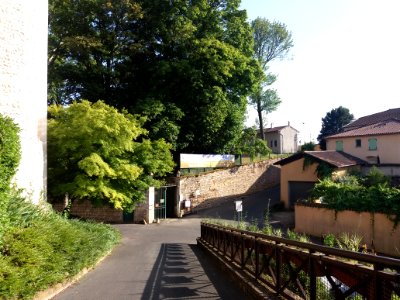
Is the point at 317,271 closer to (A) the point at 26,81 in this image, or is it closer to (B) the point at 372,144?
(A) the point at 26,81

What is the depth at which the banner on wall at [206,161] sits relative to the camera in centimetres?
3244

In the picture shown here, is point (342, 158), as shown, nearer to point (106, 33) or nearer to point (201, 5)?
point (201, 5)

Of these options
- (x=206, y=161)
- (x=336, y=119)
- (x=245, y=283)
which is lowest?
(x=245, y=283)

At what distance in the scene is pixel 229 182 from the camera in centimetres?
3594

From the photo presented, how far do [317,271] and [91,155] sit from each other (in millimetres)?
12353

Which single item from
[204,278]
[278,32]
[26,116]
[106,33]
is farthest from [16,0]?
[278,32]

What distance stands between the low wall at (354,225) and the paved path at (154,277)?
22.7 ft

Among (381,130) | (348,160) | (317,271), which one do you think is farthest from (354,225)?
(381,130)

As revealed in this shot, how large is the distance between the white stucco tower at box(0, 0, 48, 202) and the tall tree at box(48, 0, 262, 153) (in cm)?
1375

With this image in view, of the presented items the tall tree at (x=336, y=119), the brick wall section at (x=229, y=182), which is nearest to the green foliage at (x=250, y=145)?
the brick wall section at (x=229, y=182)

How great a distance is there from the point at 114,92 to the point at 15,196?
2283 centimetres

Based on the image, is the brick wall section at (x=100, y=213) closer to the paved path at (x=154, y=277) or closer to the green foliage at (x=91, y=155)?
the green foliage at (x=91, y=155)

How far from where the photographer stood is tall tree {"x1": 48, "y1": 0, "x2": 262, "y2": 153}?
29.7 meters

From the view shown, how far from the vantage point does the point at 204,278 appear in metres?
9.67
